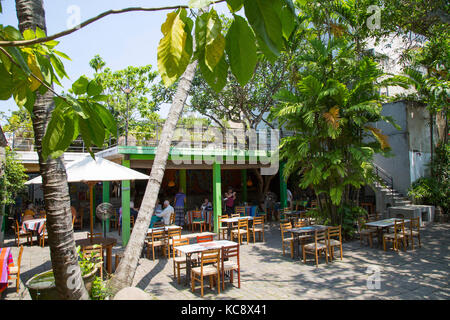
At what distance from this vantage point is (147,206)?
623cm

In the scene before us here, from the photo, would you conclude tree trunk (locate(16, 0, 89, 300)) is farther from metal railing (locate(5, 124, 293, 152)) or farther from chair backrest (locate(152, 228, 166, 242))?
metal railing (locate(5, 124, 293, 152))

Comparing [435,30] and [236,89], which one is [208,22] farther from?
[236,89]

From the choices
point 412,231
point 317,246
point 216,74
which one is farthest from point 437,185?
point 216,74

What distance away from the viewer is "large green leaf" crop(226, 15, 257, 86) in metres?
0.89

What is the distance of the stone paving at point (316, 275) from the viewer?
5750 millimetres

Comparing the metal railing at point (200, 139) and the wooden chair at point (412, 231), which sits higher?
the metal railing at point (200, 139)

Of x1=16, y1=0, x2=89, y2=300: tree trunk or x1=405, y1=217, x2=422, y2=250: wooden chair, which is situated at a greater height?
x1=16, y1=0, x2=89, y2=300: tree trunk

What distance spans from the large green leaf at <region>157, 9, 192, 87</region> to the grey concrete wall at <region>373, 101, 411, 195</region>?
17.1 metres

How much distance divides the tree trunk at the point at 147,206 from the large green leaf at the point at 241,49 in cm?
495

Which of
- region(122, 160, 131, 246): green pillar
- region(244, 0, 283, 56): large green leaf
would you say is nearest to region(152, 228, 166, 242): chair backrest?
region(122, 160, 131, 246): green pillar

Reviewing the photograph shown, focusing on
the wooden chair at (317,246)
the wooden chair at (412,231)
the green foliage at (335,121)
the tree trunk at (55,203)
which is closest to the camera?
the tree trunk at (55,203)

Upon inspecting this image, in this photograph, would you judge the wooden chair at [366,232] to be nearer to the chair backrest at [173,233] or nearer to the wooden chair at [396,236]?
the wooden chair at [396,236]

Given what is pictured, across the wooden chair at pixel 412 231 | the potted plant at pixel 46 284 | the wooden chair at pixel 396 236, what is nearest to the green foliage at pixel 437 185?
the wooden chair at pixel 412 231
